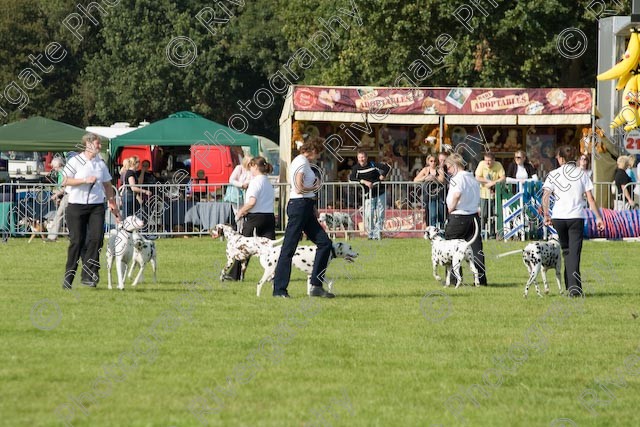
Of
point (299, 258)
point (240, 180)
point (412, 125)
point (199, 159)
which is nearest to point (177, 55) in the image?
point (199, 159)

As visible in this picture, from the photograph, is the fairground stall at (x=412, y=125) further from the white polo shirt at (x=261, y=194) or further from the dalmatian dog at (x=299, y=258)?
the dalmatian dog at (x=299, y=258)

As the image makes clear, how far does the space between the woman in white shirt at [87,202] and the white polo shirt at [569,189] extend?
540 cm

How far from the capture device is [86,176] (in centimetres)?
1517

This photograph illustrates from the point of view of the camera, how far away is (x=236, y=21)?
72312mm

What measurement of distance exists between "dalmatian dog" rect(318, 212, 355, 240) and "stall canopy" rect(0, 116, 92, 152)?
7.34 m

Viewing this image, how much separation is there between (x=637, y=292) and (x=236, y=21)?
58.0 m

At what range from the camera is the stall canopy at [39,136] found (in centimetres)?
3008

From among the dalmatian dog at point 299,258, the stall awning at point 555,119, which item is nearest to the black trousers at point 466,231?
the dalmatian dog at point 299,258

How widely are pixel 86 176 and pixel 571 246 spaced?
5967 mm

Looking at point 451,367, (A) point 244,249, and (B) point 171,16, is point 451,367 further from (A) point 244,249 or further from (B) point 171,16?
(B) point 171,16

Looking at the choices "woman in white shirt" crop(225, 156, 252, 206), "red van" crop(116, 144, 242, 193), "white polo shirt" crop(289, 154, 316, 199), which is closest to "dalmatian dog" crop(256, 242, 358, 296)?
"white polo shirt" crop(289, 154, 316, 199)

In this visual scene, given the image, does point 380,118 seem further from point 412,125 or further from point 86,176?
point 86,176

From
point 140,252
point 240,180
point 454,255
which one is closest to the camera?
point 140,252

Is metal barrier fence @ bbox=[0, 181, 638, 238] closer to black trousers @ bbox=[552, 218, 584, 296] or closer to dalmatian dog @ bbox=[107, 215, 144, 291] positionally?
dalmatian dog @ bbox=[107, 215, 144, 291]
